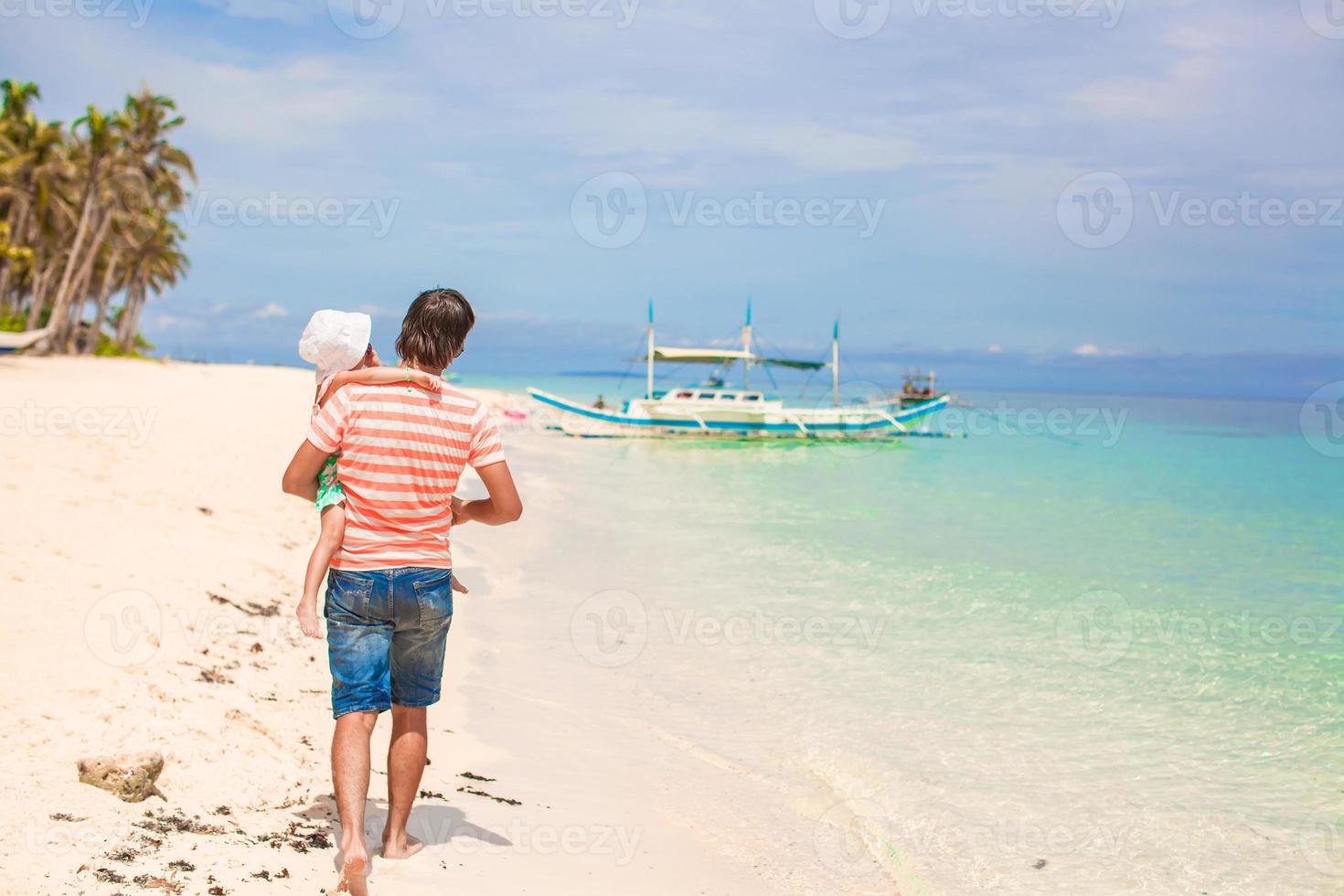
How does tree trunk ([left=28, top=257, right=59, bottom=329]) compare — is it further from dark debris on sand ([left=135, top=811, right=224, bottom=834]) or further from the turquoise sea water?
dark debris on sand ([left=135, top=811, right=224, bottom=834])

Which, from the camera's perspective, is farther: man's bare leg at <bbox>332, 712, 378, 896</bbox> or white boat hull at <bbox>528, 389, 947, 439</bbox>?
white boat hull at <bbox>528, 389, 947, 439</bbox>

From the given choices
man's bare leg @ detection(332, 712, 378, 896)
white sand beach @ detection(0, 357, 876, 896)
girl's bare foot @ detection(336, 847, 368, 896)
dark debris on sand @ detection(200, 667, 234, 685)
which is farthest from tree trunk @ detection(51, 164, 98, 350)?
girl's bare foot @ detection(336, 847, 368, 896)

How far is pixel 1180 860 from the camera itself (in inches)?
195

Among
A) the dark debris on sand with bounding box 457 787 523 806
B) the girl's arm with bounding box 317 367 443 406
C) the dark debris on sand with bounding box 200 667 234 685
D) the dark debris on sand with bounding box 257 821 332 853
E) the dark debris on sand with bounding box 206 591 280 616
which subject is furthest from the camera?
the dark debris on sand with bounding box 206 591 280 616

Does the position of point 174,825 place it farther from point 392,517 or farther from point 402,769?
point 392,517

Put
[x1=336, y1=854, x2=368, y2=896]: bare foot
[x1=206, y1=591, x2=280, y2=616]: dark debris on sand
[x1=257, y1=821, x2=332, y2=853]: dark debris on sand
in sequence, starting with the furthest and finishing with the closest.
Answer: [x1=206, y1=591, x2=280, y2=616]: dark debris on sand
[x1=257, y1=821, x2=332, y2=853]: dark debris on sand
[x1=336, y1=854, x2=368, y2=896]: bare foot

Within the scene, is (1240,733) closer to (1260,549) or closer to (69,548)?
(69,548)

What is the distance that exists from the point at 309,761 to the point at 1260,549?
18188mm

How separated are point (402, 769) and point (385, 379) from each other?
1.50m

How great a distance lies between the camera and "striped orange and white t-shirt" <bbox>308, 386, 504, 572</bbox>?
321 cm

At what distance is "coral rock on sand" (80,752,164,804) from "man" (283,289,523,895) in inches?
36.4

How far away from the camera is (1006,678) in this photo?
7.93 metres

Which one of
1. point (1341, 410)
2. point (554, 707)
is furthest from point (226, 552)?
point (1341, 410)

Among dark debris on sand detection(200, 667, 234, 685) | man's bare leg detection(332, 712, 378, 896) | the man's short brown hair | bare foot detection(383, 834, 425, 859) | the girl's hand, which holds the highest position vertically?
the man's short brown hair
